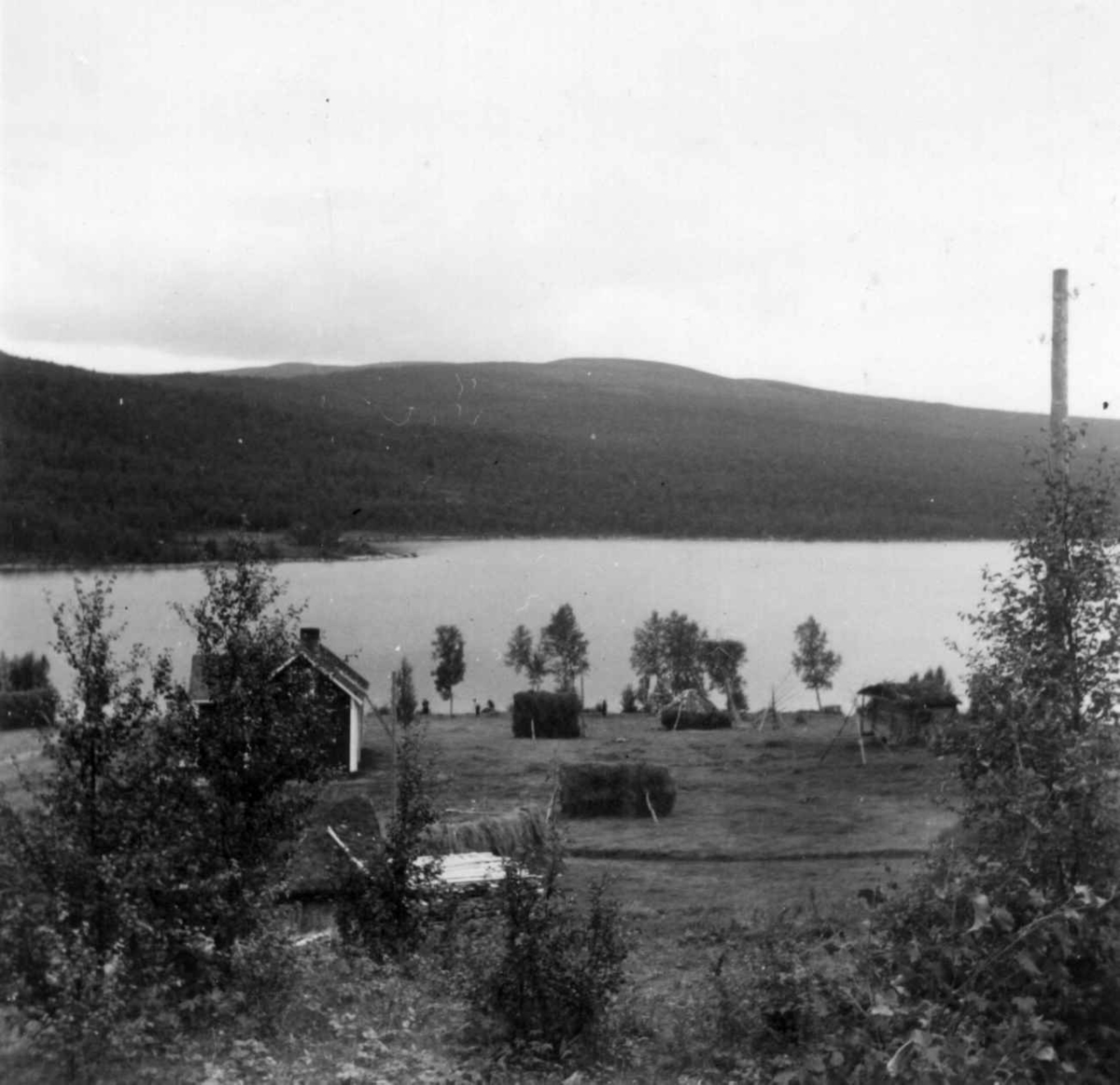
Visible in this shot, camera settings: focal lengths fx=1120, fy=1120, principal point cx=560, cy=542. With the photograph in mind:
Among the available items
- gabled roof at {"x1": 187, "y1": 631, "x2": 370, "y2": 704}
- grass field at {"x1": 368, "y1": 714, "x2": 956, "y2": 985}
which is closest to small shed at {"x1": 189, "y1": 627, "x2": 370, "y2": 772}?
gabled roof at {"x1": 187, "y1": 631, "x2": 370, "y2": 704}

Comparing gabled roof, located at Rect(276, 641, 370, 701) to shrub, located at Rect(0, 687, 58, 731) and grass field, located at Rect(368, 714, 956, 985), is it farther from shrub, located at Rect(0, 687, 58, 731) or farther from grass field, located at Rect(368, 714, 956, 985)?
shrub, located at Rect(0, 687, 58, 731)

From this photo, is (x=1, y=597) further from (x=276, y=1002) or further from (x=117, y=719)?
(x=276, y=1002)

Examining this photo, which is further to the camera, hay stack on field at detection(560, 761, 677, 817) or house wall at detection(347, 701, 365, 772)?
hay stack on field at detection(560, 761, 677, 817)

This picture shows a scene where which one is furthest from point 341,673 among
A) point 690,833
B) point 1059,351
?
point 1059,351

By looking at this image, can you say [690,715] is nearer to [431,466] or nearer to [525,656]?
[525,656]

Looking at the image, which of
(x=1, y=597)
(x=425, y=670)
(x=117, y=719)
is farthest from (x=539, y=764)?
(x=117, y=719)

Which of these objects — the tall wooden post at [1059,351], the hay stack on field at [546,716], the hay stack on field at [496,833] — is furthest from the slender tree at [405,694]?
the tall wooden post at [1059,351]

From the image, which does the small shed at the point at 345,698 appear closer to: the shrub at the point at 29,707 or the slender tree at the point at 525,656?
the slender tree at the point at 525,656
